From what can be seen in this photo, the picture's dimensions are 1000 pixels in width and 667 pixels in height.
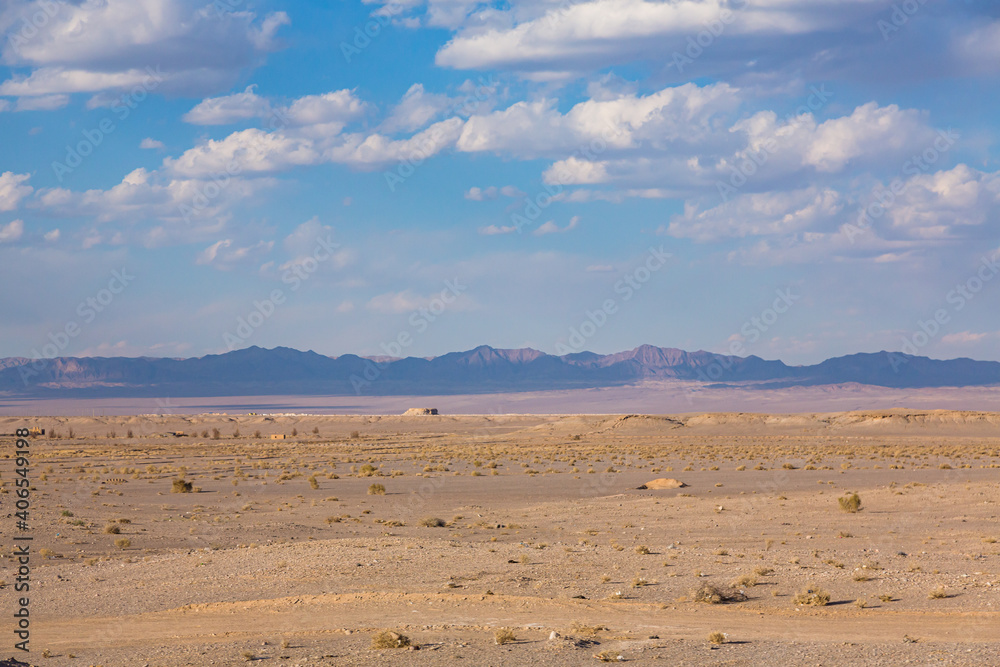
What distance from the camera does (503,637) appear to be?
11258 millimetres

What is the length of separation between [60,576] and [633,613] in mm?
10574

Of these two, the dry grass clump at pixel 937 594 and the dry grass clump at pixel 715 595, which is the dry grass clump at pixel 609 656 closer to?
the dry grass clump at pixel 715 595

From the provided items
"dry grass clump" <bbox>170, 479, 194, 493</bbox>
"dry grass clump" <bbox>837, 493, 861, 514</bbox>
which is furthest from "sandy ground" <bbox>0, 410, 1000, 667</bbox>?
"dry grass clump" <bbox>170, 479, 194, 493</bbox>

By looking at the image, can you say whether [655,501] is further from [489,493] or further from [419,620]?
[419,620]

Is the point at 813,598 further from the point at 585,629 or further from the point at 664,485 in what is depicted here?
the point at 664,485

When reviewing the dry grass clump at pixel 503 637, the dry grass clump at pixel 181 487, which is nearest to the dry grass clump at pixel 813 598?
the dry grass clump at pixel 503 637

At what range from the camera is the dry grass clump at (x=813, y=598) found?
1328cm

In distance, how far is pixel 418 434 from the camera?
9781 cm

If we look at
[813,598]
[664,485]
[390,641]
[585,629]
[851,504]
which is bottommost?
[664,485]

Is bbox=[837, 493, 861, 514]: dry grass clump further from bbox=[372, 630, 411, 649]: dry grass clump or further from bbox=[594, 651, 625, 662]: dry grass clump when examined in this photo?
bbox=[372, 630, 411, 649]: dry grass clump

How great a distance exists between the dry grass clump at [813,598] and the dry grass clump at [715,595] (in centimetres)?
78

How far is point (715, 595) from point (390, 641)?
5222 mm

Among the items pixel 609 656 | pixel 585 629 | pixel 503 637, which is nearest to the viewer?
pixel 609 656

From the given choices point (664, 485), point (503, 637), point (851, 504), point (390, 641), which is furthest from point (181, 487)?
point (503, 637)
